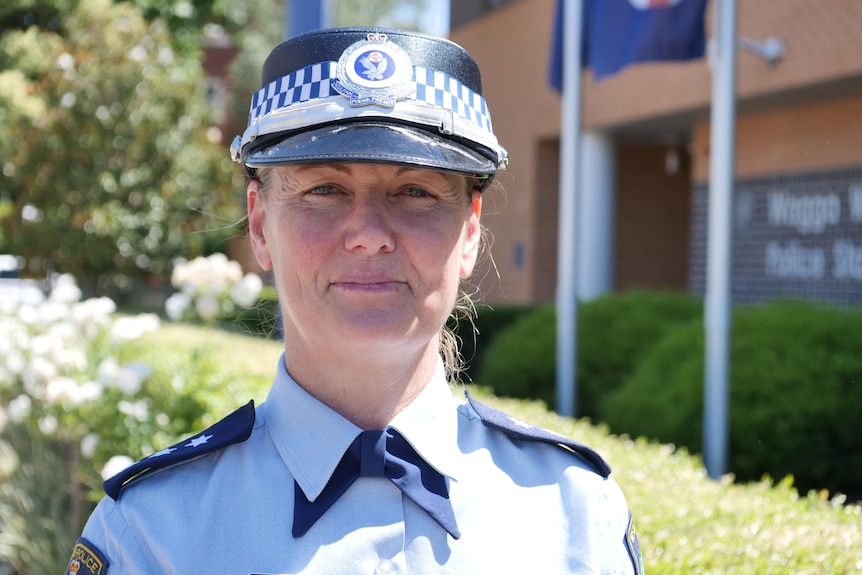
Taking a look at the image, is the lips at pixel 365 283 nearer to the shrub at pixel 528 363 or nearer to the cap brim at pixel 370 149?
the cap brim at pixel 370 149

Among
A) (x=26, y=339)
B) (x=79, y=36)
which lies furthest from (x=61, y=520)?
(x=79, y=36)

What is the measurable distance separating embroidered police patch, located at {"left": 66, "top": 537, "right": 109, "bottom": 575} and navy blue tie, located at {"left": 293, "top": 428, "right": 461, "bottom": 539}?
0.94 ft

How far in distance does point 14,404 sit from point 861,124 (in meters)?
6.72

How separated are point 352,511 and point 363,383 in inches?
8.1

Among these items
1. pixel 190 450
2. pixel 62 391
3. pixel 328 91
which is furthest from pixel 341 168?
pixel 62 391

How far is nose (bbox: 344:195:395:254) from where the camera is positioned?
1505 mm

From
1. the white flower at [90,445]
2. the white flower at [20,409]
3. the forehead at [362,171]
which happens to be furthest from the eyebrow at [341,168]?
the white flower at [20,409]

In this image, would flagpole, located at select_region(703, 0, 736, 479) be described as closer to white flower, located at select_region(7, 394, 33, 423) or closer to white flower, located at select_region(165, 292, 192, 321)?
white flower, located at select_region(165, 292, 192, 321)

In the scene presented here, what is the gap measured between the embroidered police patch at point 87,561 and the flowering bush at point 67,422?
2.21 meters

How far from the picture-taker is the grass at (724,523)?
251cm

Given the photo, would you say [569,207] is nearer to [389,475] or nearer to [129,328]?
[129,328]

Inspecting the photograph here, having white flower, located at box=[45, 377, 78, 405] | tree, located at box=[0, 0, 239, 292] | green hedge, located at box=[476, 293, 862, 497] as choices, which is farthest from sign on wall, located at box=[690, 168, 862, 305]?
tree, located at box=[0, 0, 239, 292]

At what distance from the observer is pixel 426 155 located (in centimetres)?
152

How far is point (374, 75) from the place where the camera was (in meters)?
1.57
